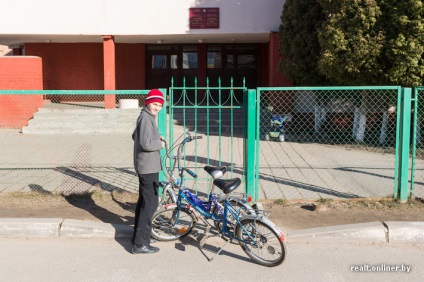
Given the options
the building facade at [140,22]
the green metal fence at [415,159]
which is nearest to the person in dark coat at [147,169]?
the green metal fence at [415,159]

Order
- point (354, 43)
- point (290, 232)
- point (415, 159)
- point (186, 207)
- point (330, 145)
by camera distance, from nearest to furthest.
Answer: point (186, 207)
point (290, 232)
point (415, 159)
point (354, 43)
point (330, 145)

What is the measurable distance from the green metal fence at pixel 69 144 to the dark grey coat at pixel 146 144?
1.31m

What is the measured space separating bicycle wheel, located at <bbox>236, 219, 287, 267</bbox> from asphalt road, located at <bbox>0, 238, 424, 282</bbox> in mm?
84

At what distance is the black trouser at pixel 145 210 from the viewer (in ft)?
16.2

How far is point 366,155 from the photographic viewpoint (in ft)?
35.5

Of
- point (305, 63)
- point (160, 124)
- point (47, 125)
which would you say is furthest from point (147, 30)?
point (160, 124)

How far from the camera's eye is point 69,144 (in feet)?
42.3

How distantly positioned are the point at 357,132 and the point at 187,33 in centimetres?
650

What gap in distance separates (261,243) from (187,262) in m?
0.75

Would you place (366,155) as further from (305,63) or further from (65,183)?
(65,183)

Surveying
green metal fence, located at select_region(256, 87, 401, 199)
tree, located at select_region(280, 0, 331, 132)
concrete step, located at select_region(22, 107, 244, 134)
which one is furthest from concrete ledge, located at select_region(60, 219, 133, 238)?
concrete step, located at select_region(22, 107, 244, 134)

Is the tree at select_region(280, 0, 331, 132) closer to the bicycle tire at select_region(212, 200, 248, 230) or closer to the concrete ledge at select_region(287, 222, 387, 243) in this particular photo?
the concrete ledge at select_region(287, 222, 387, 243)

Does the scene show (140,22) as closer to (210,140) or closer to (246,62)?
(210,140)

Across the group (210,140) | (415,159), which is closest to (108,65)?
(210,140)
